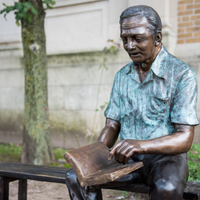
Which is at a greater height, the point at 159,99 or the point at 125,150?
the point at 159,99

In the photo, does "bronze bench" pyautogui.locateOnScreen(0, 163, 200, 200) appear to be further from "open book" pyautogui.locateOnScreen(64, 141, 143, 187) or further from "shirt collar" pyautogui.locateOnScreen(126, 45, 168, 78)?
"shirt collar" pyautogui.locateOnScreen(126, 45, 168, 78)

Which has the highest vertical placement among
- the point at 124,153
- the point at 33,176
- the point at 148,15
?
the point at 148,15

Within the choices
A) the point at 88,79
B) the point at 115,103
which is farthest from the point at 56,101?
the point at 115,103

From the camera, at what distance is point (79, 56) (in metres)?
6.02

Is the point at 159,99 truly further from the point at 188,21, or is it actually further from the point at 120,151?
the point at 188,21

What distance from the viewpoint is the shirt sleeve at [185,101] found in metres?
1.95

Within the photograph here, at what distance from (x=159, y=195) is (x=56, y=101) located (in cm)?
474

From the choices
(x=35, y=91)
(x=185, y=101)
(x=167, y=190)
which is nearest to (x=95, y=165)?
(x=167, y=190)

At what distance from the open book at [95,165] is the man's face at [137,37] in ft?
2.31

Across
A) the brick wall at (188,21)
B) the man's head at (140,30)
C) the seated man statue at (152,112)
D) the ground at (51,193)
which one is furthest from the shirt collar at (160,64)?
the brick wall at (188,21)

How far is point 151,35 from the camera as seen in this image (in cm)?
201

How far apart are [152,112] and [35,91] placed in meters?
3.05

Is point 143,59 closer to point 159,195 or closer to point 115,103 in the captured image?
point 115,103

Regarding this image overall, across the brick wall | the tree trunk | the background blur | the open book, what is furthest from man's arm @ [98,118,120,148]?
the brick wall
